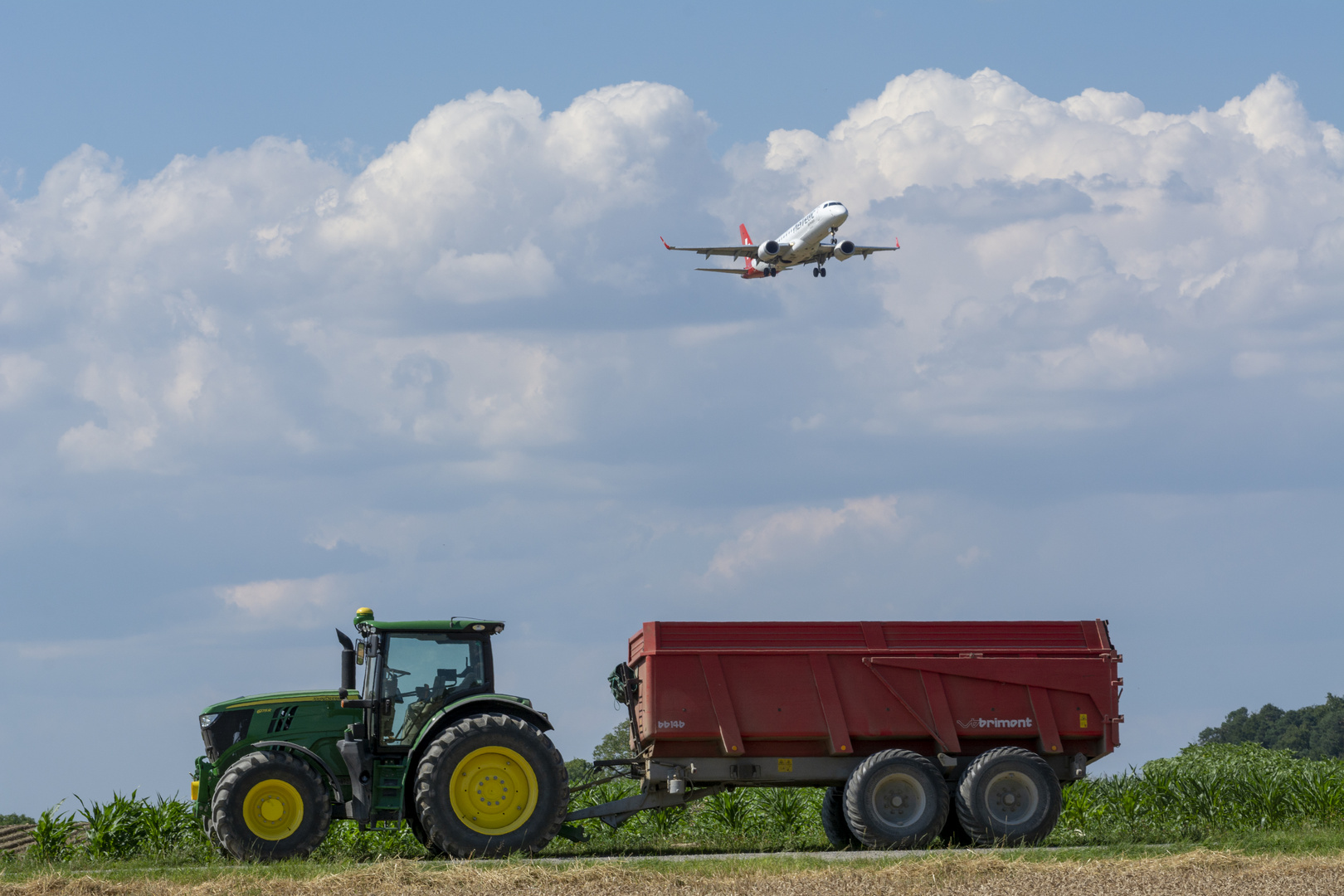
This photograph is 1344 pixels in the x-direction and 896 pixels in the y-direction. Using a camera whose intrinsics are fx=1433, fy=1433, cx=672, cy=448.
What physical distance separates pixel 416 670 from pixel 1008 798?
678 cm

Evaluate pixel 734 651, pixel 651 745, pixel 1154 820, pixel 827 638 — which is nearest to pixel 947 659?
pixel 827 638

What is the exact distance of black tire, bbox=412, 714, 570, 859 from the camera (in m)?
14.7

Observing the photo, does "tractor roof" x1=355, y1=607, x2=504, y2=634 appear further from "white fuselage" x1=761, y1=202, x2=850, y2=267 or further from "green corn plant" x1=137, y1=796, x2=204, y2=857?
"white fuselage" x1=761, y1=202, x2=850, y2=267

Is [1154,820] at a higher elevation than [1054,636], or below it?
below

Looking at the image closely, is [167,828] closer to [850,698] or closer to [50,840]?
[50,840]

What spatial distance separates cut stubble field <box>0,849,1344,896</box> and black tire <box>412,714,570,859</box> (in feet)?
2.01

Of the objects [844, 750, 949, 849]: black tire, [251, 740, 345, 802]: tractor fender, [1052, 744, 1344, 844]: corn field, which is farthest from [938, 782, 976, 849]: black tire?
[251, 740, 345, 802]: tractor fender

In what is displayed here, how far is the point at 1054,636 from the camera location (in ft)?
56.1

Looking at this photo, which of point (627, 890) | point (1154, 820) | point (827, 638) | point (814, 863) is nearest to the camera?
point (627, 890)

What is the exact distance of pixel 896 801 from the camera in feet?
52.7

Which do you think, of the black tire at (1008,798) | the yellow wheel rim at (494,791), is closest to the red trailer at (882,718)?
the black tire at (1008,798)

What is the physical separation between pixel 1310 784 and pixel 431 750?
1246cm

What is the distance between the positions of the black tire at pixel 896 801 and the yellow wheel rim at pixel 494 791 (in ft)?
11.9

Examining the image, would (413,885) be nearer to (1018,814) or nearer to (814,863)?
(814,863)
